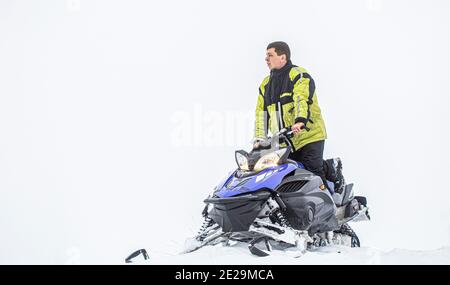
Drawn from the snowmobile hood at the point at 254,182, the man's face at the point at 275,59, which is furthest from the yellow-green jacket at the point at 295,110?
the snowmobile hood at the point at 254,182

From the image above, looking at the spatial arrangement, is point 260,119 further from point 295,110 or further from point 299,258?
point 299,258

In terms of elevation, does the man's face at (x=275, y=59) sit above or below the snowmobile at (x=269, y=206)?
above

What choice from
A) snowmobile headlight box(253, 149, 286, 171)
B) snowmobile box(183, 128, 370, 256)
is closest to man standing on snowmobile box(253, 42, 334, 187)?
snowmobile box(183, 128, 370, 256)

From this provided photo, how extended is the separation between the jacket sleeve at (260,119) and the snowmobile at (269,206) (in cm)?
32

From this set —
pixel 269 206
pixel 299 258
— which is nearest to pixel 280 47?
pixel 269 206

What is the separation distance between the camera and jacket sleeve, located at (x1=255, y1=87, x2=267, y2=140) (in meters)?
5.03

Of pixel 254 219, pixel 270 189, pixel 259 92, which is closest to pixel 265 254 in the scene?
pixel 254 219

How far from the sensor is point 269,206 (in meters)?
4.11

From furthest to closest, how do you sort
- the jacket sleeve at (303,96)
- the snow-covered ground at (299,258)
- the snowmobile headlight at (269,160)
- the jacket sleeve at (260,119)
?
the jacket sleeve at (260,119) < the jacket sleeve at (303,96) < the snowmobile headlight at (269,160) < the snow-covered ground at (299,258)

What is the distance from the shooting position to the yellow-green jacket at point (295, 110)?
4699 mm

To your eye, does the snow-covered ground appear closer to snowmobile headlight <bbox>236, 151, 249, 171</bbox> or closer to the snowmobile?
the snowmobile

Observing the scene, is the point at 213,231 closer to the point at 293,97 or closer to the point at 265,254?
the point at 265,254

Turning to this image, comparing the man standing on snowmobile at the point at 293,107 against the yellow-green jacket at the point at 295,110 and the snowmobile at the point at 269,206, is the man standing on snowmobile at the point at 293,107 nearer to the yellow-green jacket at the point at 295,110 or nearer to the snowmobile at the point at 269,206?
the yellow-green jacket at the point at 295,110

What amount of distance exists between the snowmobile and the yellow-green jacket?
0.72ft
